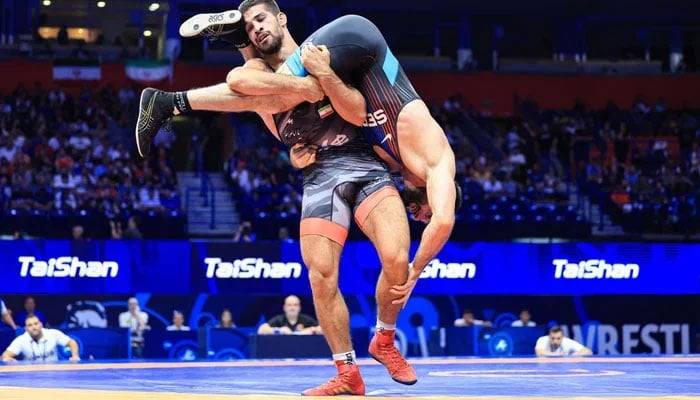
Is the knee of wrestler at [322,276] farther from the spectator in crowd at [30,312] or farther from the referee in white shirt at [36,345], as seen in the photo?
the spectator in crowd at [30,312]

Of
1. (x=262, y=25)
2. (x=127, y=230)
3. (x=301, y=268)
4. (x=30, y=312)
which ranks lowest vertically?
(x=30, y=312)

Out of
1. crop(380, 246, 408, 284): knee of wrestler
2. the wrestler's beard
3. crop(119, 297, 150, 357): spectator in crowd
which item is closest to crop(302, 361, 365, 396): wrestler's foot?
crop(380, 246, 408, 284): knee of wrestler

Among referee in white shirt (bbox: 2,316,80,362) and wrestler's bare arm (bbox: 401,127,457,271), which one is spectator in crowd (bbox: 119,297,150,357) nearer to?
referee in white shirt (bbox: 2,316,80,362)

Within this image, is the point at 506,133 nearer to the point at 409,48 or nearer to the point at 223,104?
the point at 409,48

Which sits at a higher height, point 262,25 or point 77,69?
point 77,69

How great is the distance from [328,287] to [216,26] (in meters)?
1.30

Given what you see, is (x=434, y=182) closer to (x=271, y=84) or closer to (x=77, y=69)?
(x=271, y=84)

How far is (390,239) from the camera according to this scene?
5238 mm

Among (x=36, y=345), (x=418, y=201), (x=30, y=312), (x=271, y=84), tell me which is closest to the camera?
(x=271, y=84)

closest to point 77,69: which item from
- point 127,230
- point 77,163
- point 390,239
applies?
point 77,163

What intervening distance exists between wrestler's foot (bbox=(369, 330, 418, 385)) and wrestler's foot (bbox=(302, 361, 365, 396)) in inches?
8.9

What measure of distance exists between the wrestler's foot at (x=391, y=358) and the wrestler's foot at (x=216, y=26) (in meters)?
1.56

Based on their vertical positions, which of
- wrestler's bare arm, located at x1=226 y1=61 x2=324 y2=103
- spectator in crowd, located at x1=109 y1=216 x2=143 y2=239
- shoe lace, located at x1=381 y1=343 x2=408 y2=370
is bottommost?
spectator in crowd, located at x1=109 y1=216 x2=143 y2=239

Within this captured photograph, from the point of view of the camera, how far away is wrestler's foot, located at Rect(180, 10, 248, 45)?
17.5 feet
